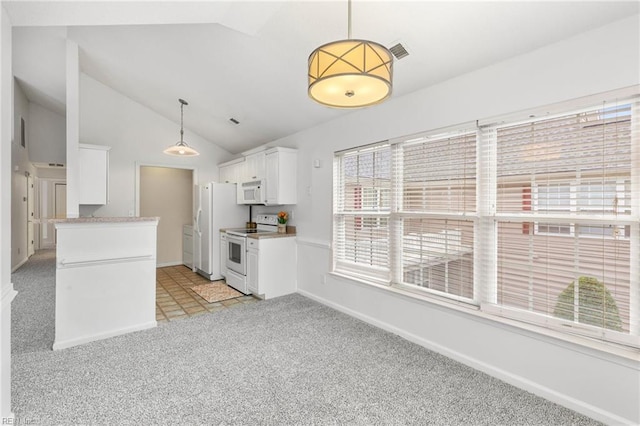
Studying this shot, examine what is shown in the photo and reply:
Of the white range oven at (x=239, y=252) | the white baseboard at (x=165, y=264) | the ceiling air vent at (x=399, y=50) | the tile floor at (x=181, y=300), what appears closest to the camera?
the ceiling air vent at (x=399, y=50)

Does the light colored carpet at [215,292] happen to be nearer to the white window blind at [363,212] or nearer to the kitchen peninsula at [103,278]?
the kitchen peninsula at [103,278]

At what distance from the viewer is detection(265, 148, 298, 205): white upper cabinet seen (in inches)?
175

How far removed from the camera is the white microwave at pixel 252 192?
477 centimetres

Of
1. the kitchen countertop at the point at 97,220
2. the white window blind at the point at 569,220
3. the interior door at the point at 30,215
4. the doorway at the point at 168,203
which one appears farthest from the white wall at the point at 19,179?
the white window blind at the point at 569,220

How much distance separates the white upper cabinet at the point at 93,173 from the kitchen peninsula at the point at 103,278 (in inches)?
56.5

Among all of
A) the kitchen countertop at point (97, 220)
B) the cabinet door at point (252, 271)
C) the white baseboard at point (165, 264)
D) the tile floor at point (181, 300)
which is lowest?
the tile floor at point (181, 300)

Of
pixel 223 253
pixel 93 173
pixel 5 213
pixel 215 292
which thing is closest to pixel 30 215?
pixel 93 173

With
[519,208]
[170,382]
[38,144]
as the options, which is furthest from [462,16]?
[38,144]

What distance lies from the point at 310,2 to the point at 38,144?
22.7ft

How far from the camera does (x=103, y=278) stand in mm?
3051

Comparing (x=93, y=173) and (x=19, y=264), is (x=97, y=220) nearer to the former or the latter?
(x=93, y=173)

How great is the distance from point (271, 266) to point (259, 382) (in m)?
2.16

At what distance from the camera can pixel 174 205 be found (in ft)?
22.9

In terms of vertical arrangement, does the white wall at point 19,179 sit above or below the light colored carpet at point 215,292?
above
